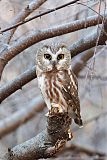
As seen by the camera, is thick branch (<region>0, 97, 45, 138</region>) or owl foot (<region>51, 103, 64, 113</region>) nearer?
owl foot (<region>51, 103, 64, 113</region>)

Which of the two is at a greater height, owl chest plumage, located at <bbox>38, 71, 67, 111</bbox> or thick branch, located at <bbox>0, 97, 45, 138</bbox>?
thick branch, located at <bbox>0, 97, 45, 138</bbox>

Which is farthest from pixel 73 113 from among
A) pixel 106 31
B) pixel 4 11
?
pixel 4 11

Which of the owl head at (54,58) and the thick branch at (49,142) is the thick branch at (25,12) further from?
the thick branch at (49,142)

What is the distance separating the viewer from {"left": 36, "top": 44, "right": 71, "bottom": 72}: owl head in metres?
3.52

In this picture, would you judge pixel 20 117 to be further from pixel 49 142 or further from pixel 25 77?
pixel 49 142

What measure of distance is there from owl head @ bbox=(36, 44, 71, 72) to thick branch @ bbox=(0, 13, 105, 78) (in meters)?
0.09

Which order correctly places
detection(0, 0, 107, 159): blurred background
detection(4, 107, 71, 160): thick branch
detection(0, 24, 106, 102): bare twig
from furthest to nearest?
1. detection(0, 0, 107, 159): blurred background
2. detection(0, 24, 106, 102): bare twig
3. detection(4, 107, 71, 160): thick branch

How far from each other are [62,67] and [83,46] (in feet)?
1.24

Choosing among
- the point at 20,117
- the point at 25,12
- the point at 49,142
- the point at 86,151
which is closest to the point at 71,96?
the point at 49,142

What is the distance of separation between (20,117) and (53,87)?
194 cm

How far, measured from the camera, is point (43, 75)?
3607 mm

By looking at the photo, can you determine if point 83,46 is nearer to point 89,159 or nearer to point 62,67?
point 62,67

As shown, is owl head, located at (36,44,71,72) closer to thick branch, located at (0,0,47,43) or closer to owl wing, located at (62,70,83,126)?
owl wing, located at (62,70,83,126)

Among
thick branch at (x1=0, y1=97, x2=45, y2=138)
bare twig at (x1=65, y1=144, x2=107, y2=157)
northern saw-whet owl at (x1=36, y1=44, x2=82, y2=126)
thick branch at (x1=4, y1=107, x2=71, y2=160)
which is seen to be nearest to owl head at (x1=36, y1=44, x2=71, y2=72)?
northern saw-whet owl at (x1=36, y1=44, x2=82, y2=126)
